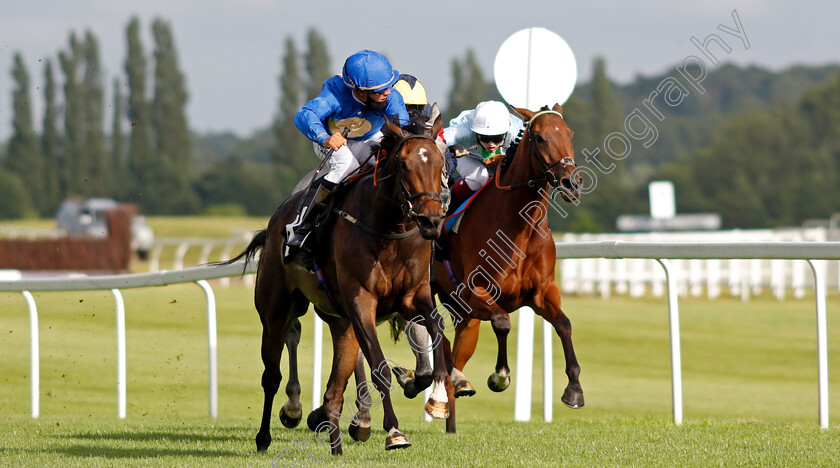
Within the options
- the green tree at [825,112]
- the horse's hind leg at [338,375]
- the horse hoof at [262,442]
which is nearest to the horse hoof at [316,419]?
the horse's hind leg at [338,375]

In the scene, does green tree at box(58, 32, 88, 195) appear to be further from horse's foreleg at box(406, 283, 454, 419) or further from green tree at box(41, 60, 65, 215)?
horse's foreleg at box(406, 283, 454, 419)

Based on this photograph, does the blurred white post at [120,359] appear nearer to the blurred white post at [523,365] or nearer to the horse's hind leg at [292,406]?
the horse's hind leg at [292,406]

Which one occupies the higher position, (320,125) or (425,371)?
(320,125)

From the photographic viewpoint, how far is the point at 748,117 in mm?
78125

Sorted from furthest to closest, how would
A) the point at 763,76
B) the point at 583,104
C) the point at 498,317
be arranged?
the point at 763,76 < the point at 583,104 < the point at 498,317

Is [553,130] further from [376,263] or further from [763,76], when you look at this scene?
[763,76]

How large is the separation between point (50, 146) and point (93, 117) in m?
4.33

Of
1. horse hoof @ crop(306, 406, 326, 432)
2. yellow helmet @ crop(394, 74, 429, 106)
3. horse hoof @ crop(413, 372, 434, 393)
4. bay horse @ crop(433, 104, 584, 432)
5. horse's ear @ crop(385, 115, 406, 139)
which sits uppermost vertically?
yellow helmet @ crop(394, 74, 429, 106)

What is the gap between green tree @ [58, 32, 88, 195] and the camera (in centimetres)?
5997

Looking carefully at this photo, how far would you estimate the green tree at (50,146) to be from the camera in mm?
60219

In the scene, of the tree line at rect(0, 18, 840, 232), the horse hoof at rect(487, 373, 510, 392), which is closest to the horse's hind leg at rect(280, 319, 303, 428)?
the horse hoof at rect(487, 373, 510, 392)

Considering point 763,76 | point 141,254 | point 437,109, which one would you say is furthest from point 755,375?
point 763,76

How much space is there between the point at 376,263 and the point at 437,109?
833mm

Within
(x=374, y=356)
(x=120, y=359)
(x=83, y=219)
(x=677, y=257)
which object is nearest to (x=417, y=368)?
(x=374, y=356)
